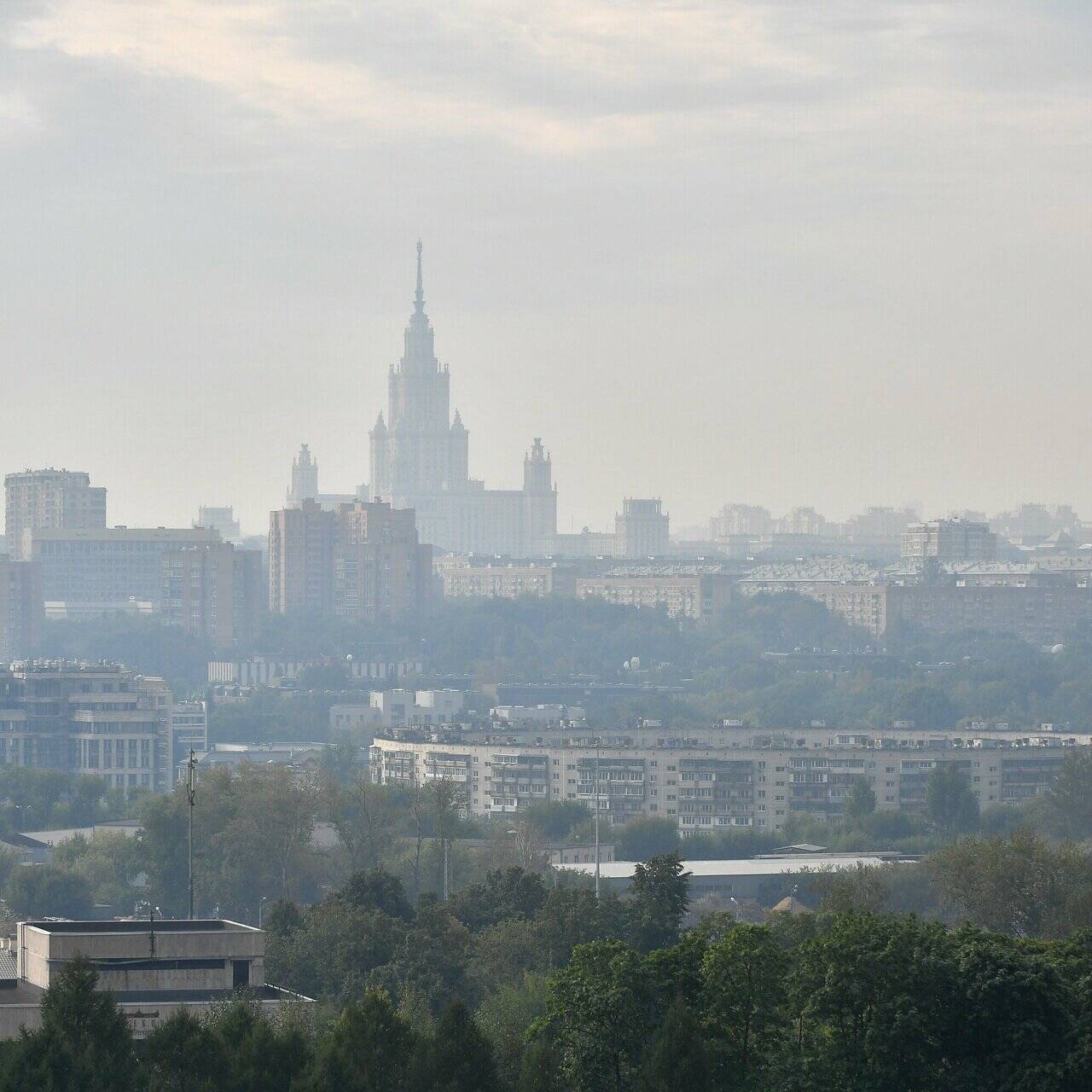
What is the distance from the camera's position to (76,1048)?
33781 mm

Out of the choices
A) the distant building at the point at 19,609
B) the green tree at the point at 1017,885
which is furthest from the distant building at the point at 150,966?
the distant building at the point at 19,609

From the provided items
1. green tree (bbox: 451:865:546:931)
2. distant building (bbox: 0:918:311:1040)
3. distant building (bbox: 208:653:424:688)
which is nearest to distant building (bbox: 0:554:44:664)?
distant building (bbox: 208:653:424:688)

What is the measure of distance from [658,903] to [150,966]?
1225 centimetres

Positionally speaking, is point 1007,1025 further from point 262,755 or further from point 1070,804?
point 262,755

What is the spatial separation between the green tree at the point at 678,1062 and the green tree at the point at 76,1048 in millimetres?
4939

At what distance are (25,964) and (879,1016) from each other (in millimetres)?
11630

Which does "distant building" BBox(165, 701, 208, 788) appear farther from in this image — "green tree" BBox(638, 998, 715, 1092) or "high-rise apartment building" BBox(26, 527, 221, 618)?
"green tree" BBox(638, 998, 715, 1092)

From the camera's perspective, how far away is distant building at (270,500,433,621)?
7106 inches

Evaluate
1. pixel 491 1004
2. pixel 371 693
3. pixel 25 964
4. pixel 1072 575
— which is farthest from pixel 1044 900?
pixel 1072 575

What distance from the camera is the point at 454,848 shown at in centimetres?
7012

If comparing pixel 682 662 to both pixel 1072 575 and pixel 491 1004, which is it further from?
pixel 491 1004

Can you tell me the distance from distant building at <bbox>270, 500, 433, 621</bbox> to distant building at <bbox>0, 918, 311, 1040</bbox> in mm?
139378

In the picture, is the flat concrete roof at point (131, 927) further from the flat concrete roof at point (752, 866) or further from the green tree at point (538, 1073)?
the flat concrete roof at point (752, 866)

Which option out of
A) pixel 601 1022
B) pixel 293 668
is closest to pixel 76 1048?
pixel 601 1022
